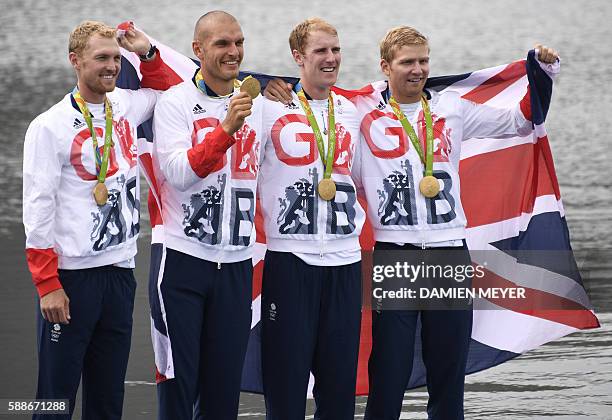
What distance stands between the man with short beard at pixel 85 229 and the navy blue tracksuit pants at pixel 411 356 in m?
1.34

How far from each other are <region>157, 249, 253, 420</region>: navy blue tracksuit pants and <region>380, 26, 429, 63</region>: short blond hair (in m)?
1.44

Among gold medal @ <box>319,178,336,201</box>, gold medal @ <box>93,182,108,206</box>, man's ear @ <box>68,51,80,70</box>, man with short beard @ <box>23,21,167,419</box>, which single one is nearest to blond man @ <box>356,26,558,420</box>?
gold medal @ <box>319,178,336,201</box>

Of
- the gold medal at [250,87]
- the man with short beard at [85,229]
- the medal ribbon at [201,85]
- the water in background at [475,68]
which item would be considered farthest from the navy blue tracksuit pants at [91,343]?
the water in background at [475,68]

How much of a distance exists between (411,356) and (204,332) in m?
1.13

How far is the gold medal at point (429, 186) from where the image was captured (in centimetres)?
702

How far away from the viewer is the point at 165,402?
261 inches

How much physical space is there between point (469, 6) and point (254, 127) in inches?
1075

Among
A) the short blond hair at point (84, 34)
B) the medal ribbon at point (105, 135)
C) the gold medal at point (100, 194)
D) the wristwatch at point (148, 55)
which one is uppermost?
the short blond hair at point (84, 34)

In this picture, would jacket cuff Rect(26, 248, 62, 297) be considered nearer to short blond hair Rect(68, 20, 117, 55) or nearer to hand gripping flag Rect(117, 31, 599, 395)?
short blond hair Rect(68, 20, 117, 55)

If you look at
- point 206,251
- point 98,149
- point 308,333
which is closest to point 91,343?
point 206,251

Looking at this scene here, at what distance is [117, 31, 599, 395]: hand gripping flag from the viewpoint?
779 cm

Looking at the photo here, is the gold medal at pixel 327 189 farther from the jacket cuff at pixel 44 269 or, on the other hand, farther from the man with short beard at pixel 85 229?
the jacket cuff at pixel 44 269

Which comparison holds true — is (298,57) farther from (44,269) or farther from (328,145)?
(44,269)

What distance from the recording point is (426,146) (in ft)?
23.4
